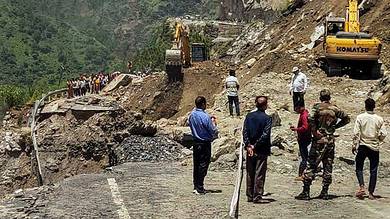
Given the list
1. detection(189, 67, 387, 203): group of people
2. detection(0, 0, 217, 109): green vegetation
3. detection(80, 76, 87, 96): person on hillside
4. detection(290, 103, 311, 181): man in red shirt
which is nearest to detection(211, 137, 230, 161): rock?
detection(290, 103, 311, 181): man in red shirt

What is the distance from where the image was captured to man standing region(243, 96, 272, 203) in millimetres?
9367

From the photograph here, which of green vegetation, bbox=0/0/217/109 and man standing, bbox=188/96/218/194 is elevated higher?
green vegetation, bbox=0/0/217/109

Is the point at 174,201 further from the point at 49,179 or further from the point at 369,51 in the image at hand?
the point at 369,51

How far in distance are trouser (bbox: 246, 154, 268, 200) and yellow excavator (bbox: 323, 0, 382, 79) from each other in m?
16.4

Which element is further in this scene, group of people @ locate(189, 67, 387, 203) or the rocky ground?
the rocky ground

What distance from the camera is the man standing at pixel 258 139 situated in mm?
9367

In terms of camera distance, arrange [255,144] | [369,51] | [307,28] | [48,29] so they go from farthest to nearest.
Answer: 1. [48,29]
2. [307,28]
3. [369,51]
4. [255,144]

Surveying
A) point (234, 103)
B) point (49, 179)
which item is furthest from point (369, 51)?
point (49, 179)

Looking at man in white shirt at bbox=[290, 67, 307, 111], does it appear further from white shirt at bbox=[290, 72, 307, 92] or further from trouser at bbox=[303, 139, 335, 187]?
trouser at bbox=[303, 139, 335, 187]

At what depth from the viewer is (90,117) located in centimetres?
1656

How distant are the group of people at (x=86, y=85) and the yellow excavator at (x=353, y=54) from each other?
1755 cm

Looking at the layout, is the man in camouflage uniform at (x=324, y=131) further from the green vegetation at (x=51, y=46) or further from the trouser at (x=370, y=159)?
the green vegetation at (x=51, y=46)

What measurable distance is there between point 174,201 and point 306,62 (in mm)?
18846

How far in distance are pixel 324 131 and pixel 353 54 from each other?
16.2 m
